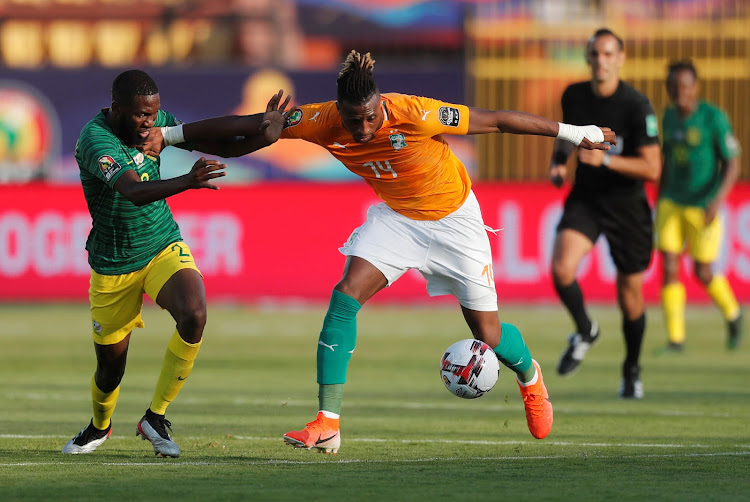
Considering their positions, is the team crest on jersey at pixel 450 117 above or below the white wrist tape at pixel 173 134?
above

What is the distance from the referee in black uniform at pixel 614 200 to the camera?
995cm

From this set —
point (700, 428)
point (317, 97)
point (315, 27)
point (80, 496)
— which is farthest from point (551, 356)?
point (315, 27)

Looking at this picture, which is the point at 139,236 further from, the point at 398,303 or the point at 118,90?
the point at 398,303

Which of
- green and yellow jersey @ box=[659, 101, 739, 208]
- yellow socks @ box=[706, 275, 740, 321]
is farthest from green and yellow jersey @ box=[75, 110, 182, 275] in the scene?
yellow socks @ box=[706, 275, 740, 321]

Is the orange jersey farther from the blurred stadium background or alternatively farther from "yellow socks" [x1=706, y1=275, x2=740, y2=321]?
the blurred stadium background

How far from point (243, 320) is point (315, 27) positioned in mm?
10714

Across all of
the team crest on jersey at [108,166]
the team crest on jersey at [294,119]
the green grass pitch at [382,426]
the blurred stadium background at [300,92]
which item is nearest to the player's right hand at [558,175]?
the green grass pitch at [382,426]

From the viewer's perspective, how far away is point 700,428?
8281 millimetres

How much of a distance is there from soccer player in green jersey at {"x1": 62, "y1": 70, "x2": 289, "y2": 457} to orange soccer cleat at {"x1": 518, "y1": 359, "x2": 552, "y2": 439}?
1.93m

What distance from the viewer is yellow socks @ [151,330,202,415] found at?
7102 millimetres

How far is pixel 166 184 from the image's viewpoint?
254 inches

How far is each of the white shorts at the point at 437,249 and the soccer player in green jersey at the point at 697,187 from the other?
603cm

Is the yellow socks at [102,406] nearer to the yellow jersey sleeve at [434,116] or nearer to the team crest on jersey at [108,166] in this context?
the team crest on jersey at [108,166]

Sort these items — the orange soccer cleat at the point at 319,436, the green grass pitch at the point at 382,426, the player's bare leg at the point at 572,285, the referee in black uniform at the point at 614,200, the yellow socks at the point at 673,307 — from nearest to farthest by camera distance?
1. the green grass pitch at the point at 382,426
2. the orange soccer cleat at the point at 319,436
3. the referee in black uniform at the point at 614,200
4. the player's bare leg at the point at 572,285
5. the yellow socks at the point at 673,307
